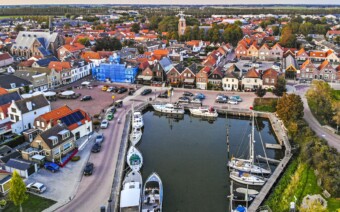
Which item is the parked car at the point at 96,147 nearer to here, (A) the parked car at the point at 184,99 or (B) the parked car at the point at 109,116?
(B) the parked car at the point at 109,116

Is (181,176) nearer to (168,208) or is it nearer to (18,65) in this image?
(168,208)

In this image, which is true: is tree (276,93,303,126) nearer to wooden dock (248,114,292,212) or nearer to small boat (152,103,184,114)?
wooden dock (248,114,292,212)

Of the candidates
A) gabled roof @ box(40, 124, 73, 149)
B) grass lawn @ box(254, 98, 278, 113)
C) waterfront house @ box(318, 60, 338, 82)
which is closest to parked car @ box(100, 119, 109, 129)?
gabled roof @ box(40, 124, 73, 149)

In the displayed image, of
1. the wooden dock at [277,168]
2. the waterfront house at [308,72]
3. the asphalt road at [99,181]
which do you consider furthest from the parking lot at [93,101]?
the waterfront house at [308,72]

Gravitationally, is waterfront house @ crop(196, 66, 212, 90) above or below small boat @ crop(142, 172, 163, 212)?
above

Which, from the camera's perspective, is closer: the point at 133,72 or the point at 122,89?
the point at 122,89

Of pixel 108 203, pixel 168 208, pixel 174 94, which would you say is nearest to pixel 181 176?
pixel 168 208
